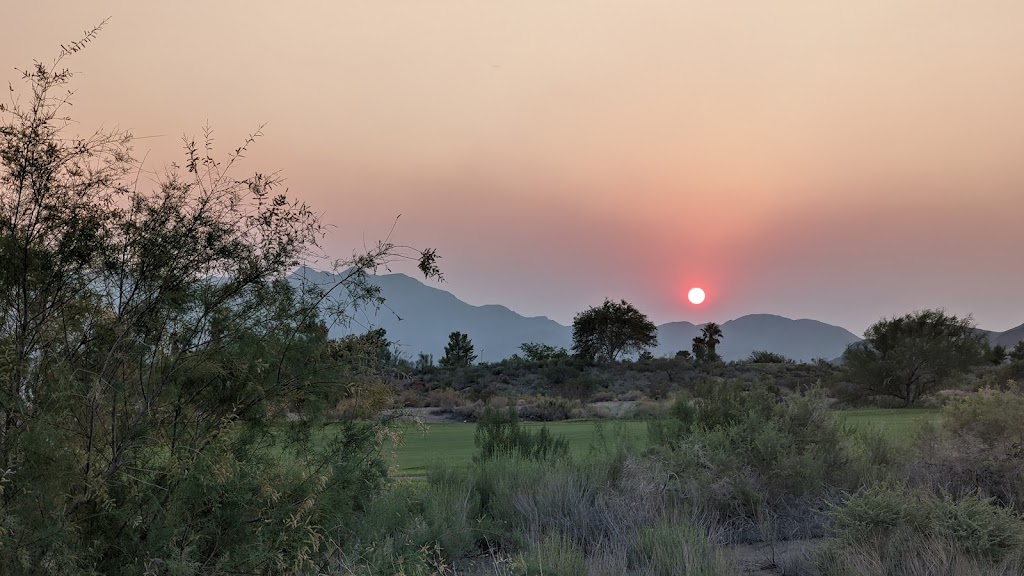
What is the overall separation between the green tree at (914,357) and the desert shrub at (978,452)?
25489 mm

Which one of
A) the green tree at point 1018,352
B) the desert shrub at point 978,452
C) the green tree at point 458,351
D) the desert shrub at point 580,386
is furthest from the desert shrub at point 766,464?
the green tree at point 458,351

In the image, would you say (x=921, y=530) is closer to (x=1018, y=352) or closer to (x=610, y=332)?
(x=1018, y=352)

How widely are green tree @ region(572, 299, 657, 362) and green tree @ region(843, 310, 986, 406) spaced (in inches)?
1847

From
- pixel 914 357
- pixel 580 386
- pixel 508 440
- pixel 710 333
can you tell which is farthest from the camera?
pixel 710 333

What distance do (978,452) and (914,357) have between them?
1062 inches

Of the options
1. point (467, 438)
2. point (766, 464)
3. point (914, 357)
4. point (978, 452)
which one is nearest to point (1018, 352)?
point (914, 357)

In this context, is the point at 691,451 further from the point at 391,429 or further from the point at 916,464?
the point at 391,429

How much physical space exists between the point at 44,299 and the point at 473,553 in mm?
6445

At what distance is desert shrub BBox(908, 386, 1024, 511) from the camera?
42.2 feet

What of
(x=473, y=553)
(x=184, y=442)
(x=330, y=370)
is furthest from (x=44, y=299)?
(x=473, y=553)

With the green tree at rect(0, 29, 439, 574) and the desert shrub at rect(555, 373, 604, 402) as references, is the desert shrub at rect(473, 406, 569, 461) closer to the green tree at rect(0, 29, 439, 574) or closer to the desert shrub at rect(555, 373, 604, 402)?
the green tree at rect(0, 29, 439, 574)

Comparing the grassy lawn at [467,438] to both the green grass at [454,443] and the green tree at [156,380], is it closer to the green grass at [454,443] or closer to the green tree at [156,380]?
the green grass at [454,443]

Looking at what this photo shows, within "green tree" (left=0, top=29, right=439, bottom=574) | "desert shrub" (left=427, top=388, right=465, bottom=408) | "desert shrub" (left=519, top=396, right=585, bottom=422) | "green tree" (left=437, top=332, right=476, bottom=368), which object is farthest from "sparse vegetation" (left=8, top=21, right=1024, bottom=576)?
"green tree" (left=437, top=332, right=476, bottom=368)

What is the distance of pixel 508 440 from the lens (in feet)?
57.0
